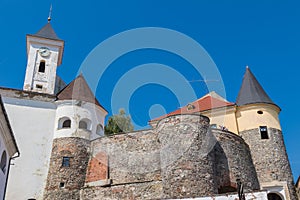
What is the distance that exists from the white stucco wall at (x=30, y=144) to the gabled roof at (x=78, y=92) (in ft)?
3.90

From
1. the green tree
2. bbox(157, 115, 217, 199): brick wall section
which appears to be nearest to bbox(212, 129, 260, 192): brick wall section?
bbox(157, 115, 217, 199): brick wall section

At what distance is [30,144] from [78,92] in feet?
16.1

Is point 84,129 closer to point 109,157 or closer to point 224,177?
point 109,157

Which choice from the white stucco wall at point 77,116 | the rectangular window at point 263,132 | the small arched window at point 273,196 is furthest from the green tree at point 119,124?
the small arched window at point 273,196

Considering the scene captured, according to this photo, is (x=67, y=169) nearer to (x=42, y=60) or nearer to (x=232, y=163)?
(x=42, y=60)

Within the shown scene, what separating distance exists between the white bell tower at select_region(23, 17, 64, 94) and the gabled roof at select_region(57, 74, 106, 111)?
173 cm

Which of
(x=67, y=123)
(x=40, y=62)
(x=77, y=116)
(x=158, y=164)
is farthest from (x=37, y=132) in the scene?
(x=158, y=164)

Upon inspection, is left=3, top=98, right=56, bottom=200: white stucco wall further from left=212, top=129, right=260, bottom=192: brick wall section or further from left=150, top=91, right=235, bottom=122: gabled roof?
left=212, top=129, right=260, bottom=192: brick wall section

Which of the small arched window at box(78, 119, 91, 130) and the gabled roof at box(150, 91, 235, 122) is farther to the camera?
the gabled roof at box(150, 91, 235, 122)

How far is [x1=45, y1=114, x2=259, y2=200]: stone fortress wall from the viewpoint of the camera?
56.7 ft

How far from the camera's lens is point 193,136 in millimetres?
18219

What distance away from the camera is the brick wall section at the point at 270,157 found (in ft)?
70.8

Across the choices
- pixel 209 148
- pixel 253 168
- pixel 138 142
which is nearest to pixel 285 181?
pixel 253 168

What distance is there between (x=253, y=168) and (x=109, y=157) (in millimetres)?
9299
